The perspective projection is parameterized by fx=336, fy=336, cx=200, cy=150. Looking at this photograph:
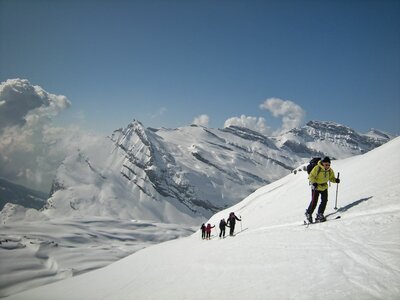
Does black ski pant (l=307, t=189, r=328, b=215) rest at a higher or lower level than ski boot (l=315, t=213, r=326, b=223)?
higher

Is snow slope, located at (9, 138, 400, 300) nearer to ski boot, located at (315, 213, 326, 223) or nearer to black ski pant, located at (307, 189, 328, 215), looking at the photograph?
ski boot, located at (315, 213, 326, 223)

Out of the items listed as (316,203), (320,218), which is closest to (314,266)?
(320,218)

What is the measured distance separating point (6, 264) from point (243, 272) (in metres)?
194

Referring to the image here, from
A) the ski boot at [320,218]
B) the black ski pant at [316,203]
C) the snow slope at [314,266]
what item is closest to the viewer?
the snow slope at [314,266]

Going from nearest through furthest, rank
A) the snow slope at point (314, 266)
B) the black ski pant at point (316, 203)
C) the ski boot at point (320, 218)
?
the snow slope at point (314, 266), the ski boot at point (320, 218), the black ski pant at point (316, 203)

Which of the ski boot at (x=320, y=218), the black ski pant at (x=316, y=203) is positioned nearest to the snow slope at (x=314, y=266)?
the ski boot at (x=320, y=218)

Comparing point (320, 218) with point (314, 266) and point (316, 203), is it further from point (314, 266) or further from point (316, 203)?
point (314, 266)

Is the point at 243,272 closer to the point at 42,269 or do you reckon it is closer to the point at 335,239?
the point at 335,239

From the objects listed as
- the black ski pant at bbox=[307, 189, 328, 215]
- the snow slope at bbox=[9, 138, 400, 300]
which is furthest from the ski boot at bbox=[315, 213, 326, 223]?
the snow slope at bbox=[9, 138, 400, 300]

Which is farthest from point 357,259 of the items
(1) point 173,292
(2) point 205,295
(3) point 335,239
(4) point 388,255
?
(1) point 173,292

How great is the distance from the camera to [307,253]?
9406mm

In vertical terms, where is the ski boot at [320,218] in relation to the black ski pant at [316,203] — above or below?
below

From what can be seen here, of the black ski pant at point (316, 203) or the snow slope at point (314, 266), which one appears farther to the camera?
the black ski pant at point (316, 203)

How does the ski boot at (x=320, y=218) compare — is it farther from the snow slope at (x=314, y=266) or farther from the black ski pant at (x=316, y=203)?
the snow slope at (x=314, y=266)
